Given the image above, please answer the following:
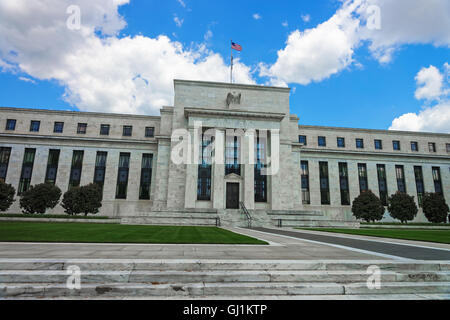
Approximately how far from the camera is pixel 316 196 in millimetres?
43500

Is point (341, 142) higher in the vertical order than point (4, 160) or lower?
higher

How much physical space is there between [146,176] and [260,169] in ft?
57.6

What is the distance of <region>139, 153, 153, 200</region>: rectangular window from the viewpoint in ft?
132

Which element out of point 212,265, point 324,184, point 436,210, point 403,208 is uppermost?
point 324,184

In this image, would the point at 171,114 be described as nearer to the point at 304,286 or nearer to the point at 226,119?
the point at 226,119

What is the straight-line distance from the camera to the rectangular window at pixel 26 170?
38.2 meters

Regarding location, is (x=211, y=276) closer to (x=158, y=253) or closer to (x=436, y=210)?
(x=158, y=253)

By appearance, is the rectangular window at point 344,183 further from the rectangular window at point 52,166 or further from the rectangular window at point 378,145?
the rectangular window at point 52,166

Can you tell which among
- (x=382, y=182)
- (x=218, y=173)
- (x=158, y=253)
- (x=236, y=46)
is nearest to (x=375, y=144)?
(x=382, y=182)

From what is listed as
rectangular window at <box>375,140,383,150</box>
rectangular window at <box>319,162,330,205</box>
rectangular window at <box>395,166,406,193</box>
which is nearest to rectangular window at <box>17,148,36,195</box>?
rectangular window at <box>319,162,330,205</box>

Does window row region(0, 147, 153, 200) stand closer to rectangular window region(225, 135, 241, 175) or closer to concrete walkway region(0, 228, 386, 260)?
rectangular window region(225, 135, 241, 175)

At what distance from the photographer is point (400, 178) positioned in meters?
46.1

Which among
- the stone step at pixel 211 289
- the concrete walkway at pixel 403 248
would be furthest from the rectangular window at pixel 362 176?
the stone step at pixel 211 289
